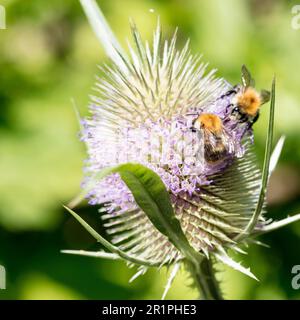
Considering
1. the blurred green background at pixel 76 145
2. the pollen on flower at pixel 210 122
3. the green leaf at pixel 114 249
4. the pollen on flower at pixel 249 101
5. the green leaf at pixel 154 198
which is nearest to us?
the green leaf at pixel 154 198

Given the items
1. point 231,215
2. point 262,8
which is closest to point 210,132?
point 231,215

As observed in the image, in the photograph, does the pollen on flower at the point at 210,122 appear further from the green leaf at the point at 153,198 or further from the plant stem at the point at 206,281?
the plant stem at the point at 206,281

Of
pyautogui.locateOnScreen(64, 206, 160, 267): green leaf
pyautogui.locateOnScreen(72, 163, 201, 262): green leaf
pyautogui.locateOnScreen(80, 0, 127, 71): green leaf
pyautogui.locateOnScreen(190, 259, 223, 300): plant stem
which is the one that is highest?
pyautogui.locateOnScreen(80, 0, 127, 71): green leaf

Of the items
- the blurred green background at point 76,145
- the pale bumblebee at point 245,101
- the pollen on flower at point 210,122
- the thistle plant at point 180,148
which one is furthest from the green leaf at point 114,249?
the blurred green background at point 76,145

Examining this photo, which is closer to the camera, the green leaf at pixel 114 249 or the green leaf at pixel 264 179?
the green leaf at pixel 264 179

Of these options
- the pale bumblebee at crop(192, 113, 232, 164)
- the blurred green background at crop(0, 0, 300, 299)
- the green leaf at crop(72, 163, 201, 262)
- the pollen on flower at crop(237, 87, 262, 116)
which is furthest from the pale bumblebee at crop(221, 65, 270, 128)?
the blurred green background at crop(0, 0, 300, 299)

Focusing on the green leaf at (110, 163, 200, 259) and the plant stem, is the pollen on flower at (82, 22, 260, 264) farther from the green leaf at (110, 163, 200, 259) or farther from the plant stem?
the green leaf at (110, 163, 200, 259)

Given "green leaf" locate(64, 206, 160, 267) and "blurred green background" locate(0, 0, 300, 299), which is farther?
"blurred green background" locate(0, 0, 300, 299)
